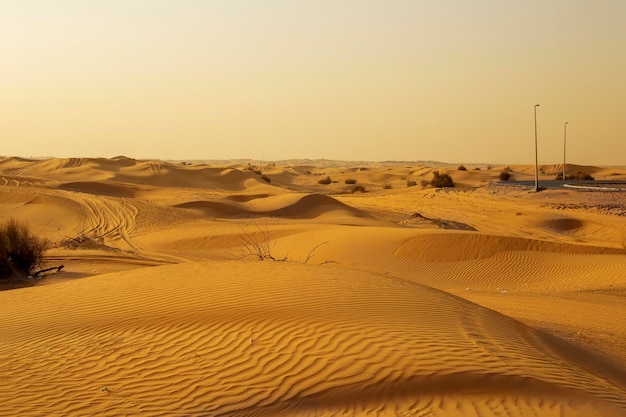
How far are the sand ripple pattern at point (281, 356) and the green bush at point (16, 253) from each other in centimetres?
448

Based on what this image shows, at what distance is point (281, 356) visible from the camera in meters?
6.77

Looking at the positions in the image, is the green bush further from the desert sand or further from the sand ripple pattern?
the sand ripple pattern

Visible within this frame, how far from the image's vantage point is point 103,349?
7270 millimetres

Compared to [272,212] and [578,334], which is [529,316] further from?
[272,212]

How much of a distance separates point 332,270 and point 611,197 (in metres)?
27.6

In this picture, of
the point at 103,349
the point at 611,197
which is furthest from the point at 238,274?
the point at 611,197

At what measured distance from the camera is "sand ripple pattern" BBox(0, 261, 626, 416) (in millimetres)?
5863

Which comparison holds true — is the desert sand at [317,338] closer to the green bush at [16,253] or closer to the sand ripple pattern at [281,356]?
the sand ripple pattern at [281,356]

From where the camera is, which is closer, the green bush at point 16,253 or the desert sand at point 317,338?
the desert sand at point 317,338

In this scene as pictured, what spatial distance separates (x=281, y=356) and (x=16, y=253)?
32.8ft

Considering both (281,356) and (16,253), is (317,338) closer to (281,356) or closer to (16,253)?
(281,356)

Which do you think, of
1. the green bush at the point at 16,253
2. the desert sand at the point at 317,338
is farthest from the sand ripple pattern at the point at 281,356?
the green bush at the point at 16,253

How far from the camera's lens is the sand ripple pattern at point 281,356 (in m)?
5.86

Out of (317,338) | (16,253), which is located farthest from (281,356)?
(16,253)
